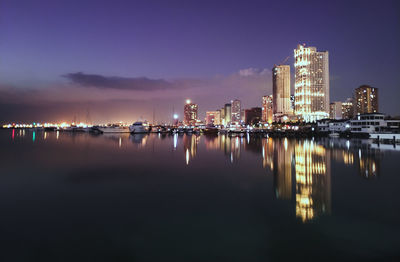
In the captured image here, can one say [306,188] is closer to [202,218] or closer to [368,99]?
[202,218]

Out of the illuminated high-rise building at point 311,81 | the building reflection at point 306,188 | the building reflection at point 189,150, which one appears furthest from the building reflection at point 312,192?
the illuminated high-rise building at point 311,81

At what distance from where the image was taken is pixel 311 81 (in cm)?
15000

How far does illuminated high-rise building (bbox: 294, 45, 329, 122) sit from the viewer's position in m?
147

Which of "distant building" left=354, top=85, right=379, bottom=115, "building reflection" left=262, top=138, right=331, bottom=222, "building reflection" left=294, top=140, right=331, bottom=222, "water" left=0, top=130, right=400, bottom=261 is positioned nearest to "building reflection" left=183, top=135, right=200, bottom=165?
"building reflection" left=262, top=138, right=331, bottom=222

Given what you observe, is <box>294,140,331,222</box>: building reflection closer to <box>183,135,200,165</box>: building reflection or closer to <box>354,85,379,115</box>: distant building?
<box>183,135,200,165</box>: building reflection

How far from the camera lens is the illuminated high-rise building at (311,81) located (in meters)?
147

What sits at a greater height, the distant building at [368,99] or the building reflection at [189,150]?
the distant building at [368,99]

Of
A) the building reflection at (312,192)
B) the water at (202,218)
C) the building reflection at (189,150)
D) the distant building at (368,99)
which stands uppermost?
the distant building at (368,99)

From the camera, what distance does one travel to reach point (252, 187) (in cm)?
1449

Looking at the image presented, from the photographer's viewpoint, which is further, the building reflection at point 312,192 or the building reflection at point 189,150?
the building reflection at point 189,150

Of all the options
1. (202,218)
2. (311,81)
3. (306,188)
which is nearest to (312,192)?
(306,188)

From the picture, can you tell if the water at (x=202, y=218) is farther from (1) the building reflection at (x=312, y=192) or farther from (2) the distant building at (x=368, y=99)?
(2) the distant building at (x=368, y=99)

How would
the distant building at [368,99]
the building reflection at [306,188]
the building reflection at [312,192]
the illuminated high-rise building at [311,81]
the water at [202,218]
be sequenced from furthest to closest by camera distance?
1. the distant building at [368,99]
2. the illuminated high-rise building at [311,81]
3. the building reflection at [306,188]
4. the building reflection at [312,192]
5. the water at [202,218]

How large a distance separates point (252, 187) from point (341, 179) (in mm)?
6493
